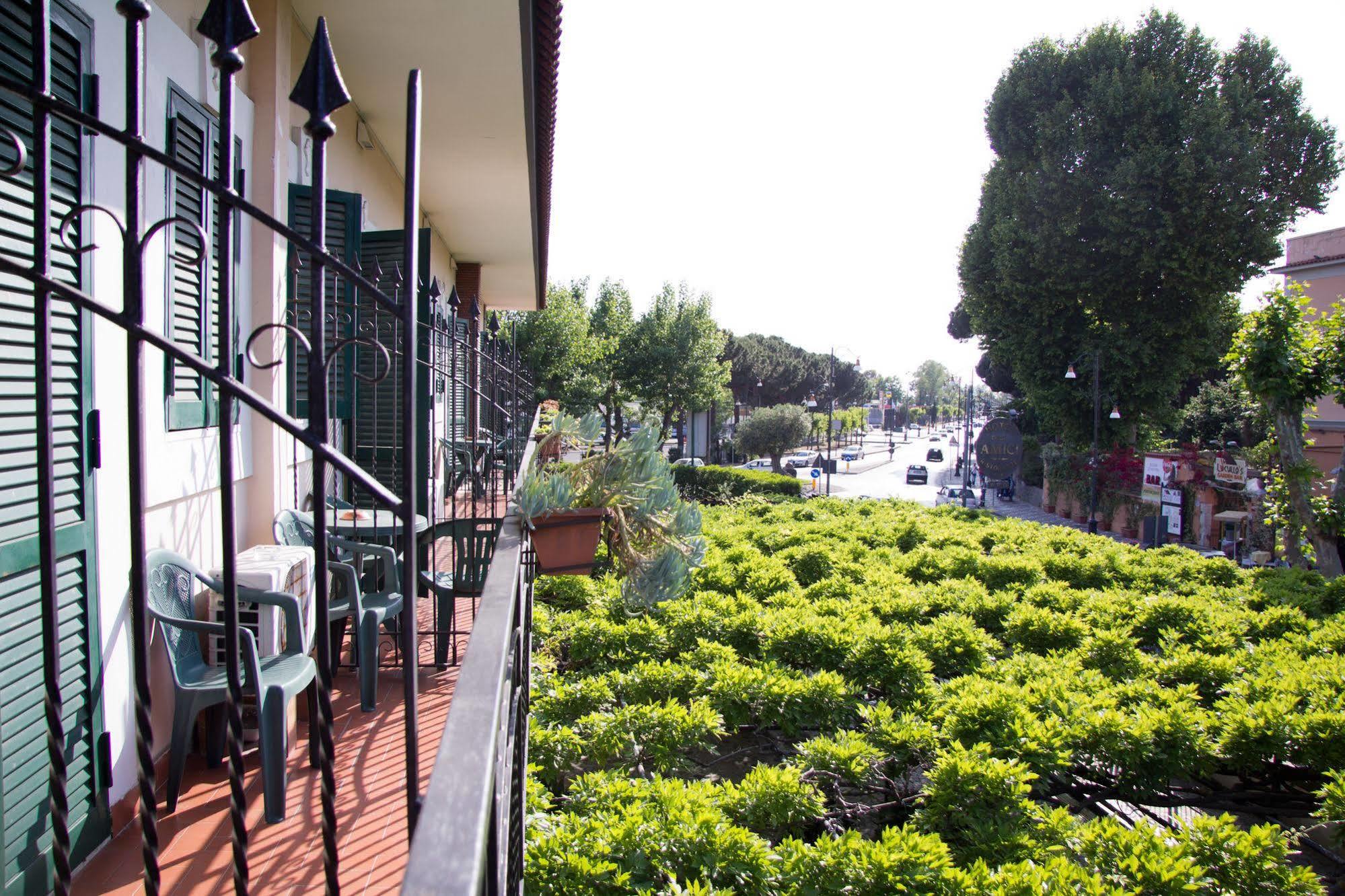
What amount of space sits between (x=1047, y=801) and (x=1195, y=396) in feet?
129

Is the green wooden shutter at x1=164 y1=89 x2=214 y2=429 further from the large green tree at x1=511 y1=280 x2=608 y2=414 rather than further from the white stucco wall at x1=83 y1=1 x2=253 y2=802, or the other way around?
the large green tree at x1=511 y1=280 x2=608 y2=414

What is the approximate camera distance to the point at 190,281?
3951mm

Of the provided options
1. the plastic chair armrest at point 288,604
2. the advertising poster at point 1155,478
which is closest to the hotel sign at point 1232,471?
the advertising poster at point 1155,478

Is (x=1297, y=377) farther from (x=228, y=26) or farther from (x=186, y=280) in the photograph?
(x=228, y=26)

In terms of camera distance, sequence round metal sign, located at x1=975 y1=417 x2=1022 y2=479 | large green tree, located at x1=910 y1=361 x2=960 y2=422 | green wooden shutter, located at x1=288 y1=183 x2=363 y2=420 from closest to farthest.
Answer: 1. green wooden shutter, located at x1=288 y1=183 x2=363 y2=420
2. round metal sign, located at x1=975 y1=417 x2=1022 y2=479
3. large green tree, located at x1=910 y1=361 x2=960 y2=422

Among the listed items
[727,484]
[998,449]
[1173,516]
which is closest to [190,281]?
[727,484]

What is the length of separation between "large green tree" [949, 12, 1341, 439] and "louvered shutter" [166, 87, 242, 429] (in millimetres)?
24427

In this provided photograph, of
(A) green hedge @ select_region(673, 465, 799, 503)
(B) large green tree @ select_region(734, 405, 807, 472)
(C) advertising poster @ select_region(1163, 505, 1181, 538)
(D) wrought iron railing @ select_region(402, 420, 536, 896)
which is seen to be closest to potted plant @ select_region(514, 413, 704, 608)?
(D) wrought iron railing @ select_region(402, 420, 536, 896)

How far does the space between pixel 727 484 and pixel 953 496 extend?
58.6 feet

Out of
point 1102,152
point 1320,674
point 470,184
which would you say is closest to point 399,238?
point 470,184

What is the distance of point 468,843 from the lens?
3.01 feet

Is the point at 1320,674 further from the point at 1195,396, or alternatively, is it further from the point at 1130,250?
the point at 1195,396

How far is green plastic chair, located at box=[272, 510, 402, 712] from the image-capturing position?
4156 mm

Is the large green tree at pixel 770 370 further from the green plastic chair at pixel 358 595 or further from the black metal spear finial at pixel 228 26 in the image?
the black metal spear finial at pixel 228 26
